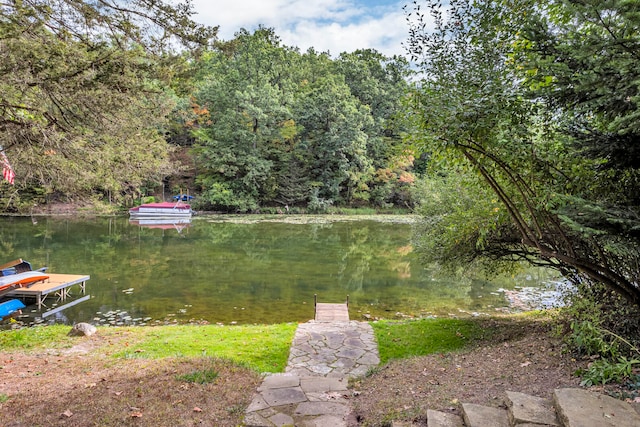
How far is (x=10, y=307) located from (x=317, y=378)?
8.01 metres

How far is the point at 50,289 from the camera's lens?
890cm

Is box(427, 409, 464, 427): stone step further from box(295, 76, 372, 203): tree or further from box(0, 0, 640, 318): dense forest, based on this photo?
box(295, 76, 372, 203): tree

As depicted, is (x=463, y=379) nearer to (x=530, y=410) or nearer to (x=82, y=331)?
(x=530, y=410)

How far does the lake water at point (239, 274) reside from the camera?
9.06 metres

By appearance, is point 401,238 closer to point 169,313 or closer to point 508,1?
point 169,313

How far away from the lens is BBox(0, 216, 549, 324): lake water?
357 inches

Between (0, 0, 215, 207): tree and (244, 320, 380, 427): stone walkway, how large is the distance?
3.82m

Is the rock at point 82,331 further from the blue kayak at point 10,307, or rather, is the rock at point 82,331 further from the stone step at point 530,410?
the stone step at point 530,410

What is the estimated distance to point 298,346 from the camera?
19.1ft

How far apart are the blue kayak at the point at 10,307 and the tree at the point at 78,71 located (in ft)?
15.3

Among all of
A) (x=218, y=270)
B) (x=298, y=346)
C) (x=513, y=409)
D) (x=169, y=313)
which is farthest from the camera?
(x=218, y=270)

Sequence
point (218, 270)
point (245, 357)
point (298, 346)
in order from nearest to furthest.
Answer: point (245, 357) → point (298, 346) → point (218, 270)

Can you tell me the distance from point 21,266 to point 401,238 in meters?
15.9

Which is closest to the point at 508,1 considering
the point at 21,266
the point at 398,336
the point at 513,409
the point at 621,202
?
the point at 621,202
